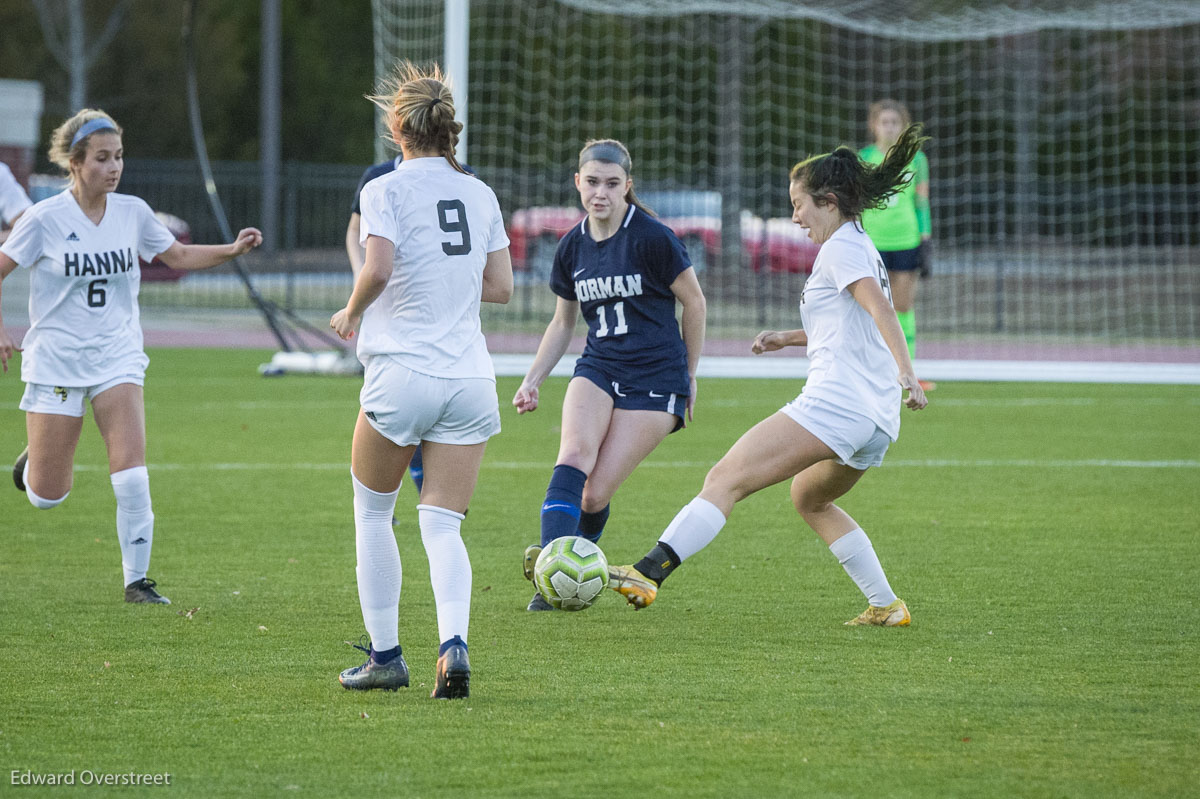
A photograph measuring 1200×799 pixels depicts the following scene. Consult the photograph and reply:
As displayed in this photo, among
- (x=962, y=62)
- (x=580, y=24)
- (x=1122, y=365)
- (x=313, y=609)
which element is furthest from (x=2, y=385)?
(x=962, y=62)

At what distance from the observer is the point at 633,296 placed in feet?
19.2

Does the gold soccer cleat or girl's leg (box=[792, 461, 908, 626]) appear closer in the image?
girl's leg (box=[792, 461, 908, 626])

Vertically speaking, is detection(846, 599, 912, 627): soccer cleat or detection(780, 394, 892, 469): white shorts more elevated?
detection(780, 394, 892, 469): white shorts

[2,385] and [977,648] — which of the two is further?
[2,385]

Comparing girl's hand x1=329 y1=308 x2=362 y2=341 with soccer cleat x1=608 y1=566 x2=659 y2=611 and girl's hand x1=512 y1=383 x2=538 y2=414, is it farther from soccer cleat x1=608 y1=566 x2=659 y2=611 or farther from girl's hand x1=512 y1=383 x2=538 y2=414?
girl's hand x1=512 y1=383 x2=538 y2=414

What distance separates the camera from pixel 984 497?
27.3 feet

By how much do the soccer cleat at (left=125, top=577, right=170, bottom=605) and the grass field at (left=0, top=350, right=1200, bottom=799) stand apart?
0.21ft

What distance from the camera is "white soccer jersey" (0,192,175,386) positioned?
566cm

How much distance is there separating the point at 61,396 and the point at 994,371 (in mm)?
10582

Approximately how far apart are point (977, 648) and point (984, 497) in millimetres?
3465

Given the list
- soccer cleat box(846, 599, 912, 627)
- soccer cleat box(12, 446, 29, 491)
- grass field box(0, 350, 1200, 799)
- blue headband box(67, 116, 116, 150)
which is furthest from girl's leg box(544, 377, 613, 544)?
soccer cleat box(12, 446, 29, 491)

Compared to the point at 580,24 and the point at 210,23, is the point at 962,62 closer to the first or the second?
the point at 580,24

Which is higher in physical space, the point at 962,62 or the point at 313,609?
the point at 962,62

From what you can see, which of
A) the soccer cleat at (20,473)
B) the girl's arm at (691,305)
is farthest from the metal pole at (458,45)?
the girl's arm at (691,305)
